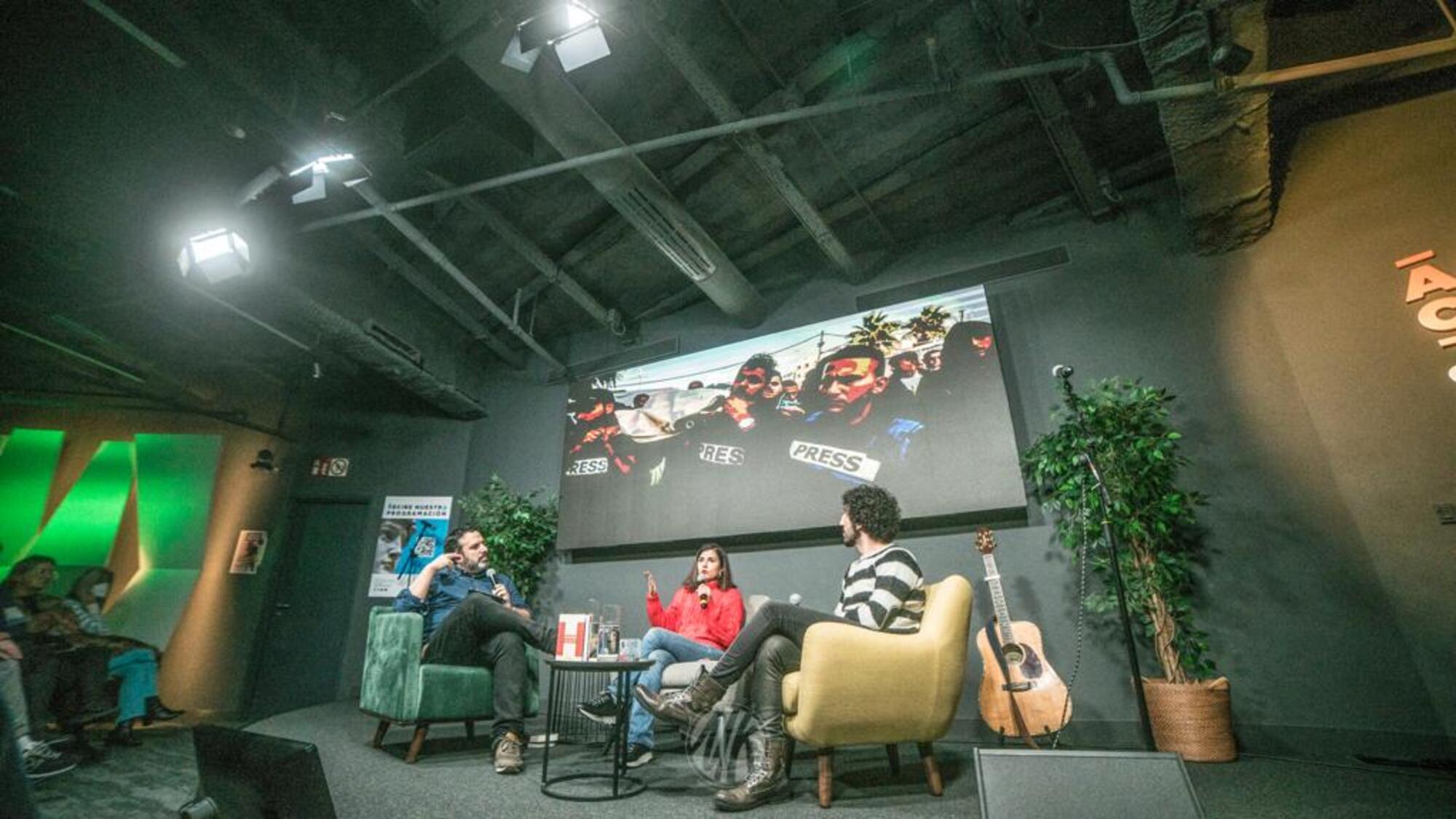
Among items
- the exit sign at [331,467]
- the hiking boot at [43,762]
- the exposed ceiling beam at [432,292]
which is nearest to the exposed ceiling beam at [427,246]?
the exposed ceiling beam at [432,292]

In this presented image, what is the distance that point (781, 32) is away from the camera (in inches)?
121

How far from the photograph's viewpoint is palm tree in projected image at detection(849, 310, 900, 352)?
4039mm

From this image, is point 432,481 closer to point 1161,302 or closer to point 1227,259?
point 1161,302

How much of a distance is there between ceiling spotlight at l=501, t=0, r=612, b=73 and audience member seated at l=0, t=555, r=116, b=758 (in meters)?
4.19

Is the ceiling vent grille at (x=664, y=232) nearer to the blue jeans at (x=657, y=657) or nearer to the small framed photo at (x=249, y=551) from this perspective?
the blue jeans at (x=657, y=657)

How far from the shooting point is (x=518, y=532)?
4891mm

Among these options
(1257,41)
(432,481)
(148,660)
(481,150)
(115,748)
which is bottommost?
(115,748)

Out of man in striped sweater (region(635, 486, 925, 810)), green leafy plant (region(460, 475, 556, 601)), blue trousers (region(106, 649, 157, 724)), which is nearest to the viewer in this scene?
man in striped sweater (region(635, 486, 925, 810))

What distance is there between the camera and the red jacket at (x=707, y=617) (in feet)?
11.1

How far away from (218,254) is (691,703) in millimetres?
4228

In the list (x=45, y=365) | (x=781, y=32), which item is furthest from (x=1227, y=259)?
(x=45, y=365)

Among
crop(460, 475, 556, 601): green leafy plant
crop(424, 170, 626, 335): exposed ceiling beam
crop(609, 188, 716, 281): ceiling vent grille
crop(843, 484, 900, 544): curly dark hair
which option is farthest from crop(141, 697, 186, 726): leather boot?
crop(843, 484, 900, 544): curly dark hair

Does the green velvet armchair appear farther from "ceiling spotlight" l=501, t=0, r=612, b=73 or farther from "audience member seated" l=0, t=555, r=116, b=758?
"ceiling spotlight" l=501, t=0, r=612, b=73

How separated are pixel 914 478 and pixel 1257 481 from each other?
1.75 metres
